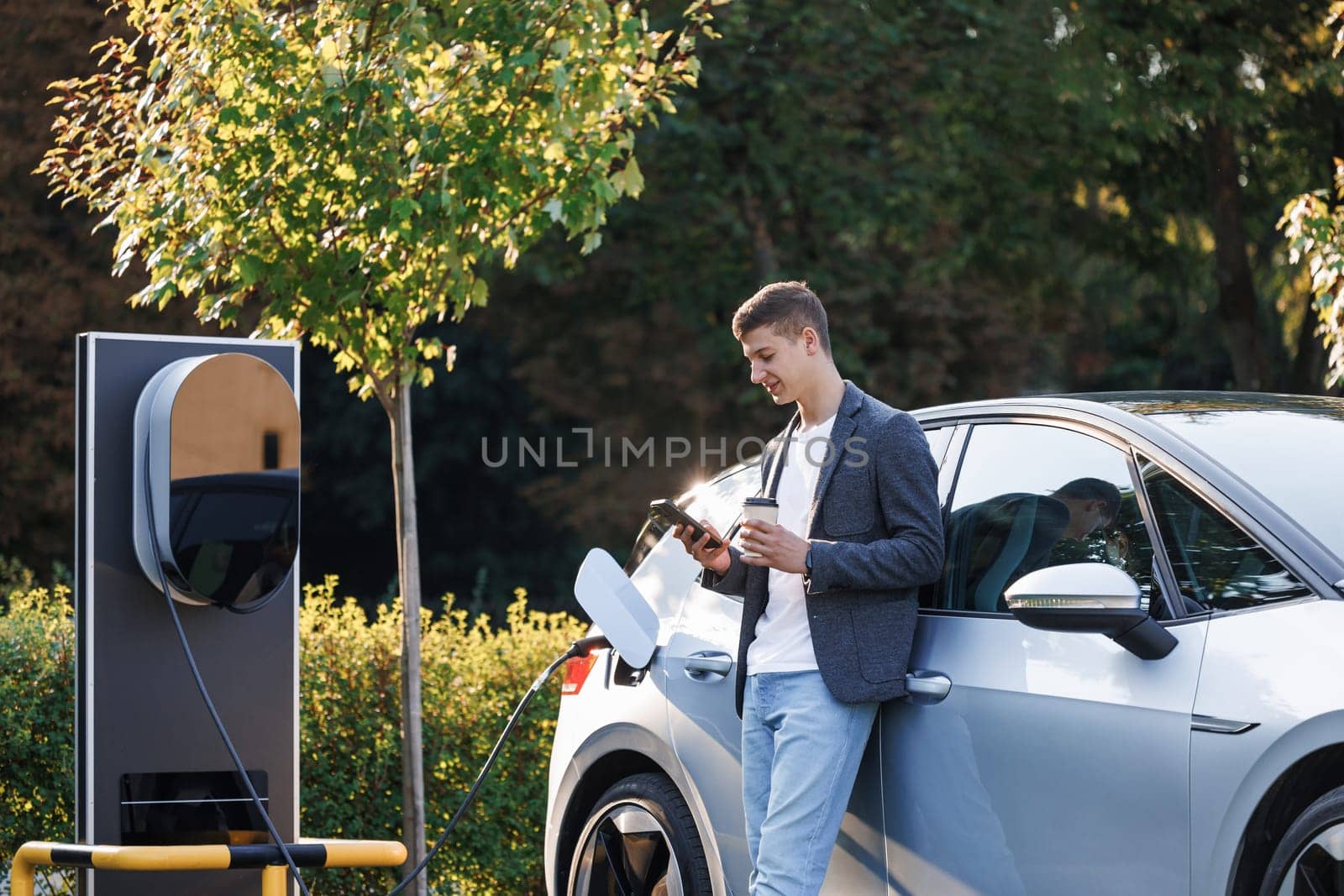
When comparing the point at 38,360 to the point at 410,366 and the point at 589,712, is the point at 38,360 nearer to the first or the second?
the point at 410,366

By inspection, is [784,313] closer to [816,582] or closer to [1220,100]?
[816,582]

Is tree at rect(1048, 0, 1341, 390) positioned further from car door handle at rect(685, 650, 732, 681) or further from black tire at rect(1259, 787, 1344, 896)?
black tire at rect(1259, 787, 1344, 896)

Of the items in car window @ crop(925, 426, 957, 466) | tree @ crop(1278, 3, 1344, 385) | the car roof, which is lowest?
car window @ crop(925, 426, 957, 466)

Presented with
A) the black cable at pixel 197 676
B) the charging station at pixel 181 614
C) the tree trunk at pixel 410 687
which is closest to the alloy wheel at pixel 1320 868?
the charging station at pixel 181 614

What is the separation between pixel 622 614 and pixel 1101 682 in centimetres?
171

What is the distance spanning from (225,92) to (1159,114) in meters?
13.6

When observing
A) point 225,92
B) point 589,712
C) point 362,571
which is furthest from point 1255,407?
point 362,571

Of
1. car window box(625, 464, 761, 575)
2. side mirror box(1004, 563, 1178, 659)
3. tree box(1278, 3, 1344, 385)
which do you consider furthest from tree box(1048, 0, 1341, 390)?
side mirror box(1004, 563, 1178, 659)

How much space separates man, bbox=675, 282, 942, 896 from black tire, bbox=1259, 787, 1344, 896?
96 centimetres

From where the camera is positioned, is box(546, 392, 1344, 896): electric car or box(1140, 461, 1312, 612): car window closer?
box(546, 392, 1344, 896): electric car

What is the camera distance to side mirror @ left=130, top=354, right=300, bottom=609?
3.96 metres

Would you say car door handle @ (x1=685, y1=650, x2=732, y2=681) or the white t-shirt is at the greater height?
the white t-shirt

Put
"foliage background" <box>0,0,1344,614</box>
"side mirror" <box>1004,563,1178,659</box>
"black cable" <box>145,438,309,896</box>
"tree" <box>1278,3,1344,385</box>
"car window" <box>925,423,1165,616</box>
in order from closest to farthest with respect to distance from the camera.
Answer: "side mirror" <box>1004,563,1178,659</box> → "car window" <box>925,423,1165,616</box> → "black cable" <box>145,438,309,896</box> → "tree" <box>1278,3,1344,385</box> → "foliage background" <box>0,0,1344,614</box>

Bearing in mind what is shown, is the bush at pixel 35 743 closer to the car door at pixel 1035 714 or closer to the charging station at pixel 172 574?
the charging station at pixel 172 574
